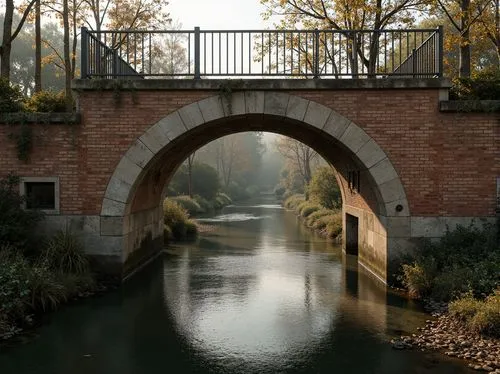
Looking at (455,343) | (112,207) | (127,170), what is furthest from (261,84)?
(455,343)

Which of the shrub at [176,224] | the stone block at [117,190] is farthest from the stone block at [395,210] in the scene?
the shrub at [176,224]

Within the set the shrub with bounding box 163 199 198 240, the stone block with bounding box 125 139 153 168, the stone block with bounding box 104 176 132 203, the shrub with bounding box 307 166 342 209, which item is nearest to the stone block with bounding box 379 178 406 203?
the stone block with bounding box 125 139 153 168

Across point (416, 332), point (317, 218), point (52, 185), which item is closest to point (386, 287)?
point (416, 332)

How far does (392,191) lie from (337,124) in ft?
5.89

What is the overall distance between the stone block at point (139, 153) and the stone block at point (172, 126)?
1.77 feet

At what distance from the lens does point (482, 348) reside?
21.8 ft

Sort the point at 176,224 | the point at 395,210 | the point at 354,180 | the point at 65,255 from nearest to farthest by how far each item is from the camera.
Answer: the point at 65,255
the point at 395,210
the point at 354,180
the point at 176,224

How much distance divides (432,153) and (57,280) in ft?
25.9

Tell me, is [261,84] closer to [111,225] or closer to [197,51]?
[197,51]

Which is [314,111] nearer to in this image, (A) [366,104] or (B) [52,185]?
(A) [366,104]

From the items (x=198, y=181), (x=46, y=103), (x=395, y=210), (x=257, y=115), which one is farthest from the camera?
(x=198, y=181)

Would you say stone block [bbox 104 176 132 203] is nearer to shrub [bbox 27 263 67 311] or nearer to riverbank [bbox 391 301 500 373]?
shrub [bbox 27 263 67 311]

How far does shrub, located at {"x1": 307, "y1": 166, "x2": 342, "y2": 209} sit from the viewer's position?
981 inches

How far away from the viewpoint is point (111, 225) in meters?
10.6
